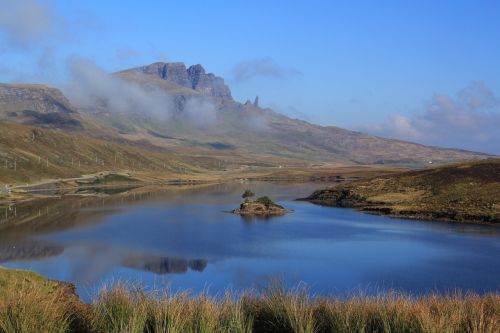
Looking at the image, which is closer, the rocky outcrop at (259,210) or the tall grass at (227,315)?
the tall grass at (227,315)

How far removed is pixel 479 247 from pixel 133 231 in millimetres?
50092

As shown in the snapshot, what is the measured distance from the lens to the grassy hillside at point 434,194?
10388cm

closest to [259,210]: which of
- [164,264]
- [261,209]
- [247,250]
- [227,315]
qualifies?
[261,209]

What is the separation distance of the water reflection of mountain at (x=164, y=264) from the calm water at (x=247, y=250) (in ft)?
0.36

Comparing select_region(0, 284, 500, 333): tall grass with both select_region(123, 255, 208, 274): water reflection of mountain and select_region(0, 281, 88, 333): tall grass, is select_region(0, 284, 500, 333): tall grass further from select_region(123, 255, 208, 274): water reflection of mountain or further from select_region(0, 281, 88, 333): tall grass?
select_region(123, 255, 208, 274): water reflection of mountain

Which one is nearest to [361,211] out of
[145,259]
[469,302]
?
[145,259]

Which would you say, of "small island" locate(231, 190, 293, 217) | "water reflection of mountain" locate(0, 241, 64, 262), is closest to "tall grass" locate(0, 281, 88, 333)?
"water reflection of mountain" locate(0, 241, 64, 262)

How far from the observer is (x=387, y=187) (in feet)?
449

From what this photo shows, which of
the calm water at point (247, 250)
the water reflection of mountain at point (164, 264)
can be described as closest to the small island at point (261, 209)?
the calm water at point (247, 250)

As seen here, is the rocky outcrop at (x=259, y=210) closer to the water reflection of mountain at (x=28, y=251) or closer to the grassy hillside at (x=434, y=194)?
the grassy hillside at (x=434, y=194)

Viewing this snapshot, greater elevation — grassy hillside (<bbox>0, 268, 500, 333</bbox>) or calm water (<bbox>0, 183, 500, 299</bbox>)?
grassy hillside (<bbox>0, 268, 500, 333</bbox>)

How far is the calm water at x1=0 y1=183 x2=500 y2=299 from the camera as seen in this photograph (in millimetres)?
51625

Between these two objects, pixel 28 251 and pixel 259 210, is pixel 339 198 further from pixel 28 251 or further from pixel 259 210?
pixel 28 251

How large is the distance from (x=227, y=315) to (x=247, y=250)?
162 ft
